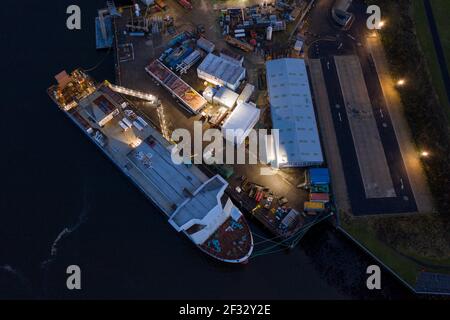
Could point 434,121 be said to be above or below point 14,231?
below

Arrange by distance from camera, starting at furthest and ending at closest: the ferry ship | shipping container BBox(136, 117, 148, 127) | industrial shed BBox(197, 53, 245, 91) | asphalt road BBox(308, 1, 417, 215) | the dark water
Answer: industrial shed BBox(197, 53, 245, 91) < shipping container BBox(136, 117, 148, 127) < asphalt road BBox(308, 1, 417, 215) < the dark water < the ferry ship

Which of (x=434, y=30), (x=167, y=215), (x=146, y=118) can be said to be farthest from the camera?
(x=434, y=30)

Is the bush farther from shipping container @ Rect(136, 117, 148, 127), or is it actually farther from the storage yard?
shipping container @ Rect(136, 117, 148, 127)

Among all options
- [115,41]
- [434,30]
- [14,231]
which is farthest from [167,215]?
[434,30]

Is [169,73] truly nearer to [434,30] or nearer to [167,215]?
[167,215]

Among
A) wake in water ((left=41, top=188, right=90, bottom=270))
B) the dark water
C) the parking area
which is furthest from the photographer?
the parking area

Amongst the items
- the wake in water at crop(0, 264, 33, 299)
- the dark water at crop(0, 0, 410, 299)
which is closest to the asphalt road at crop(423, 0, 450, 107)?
the dark water at crop(0, 0, 410, 299)
